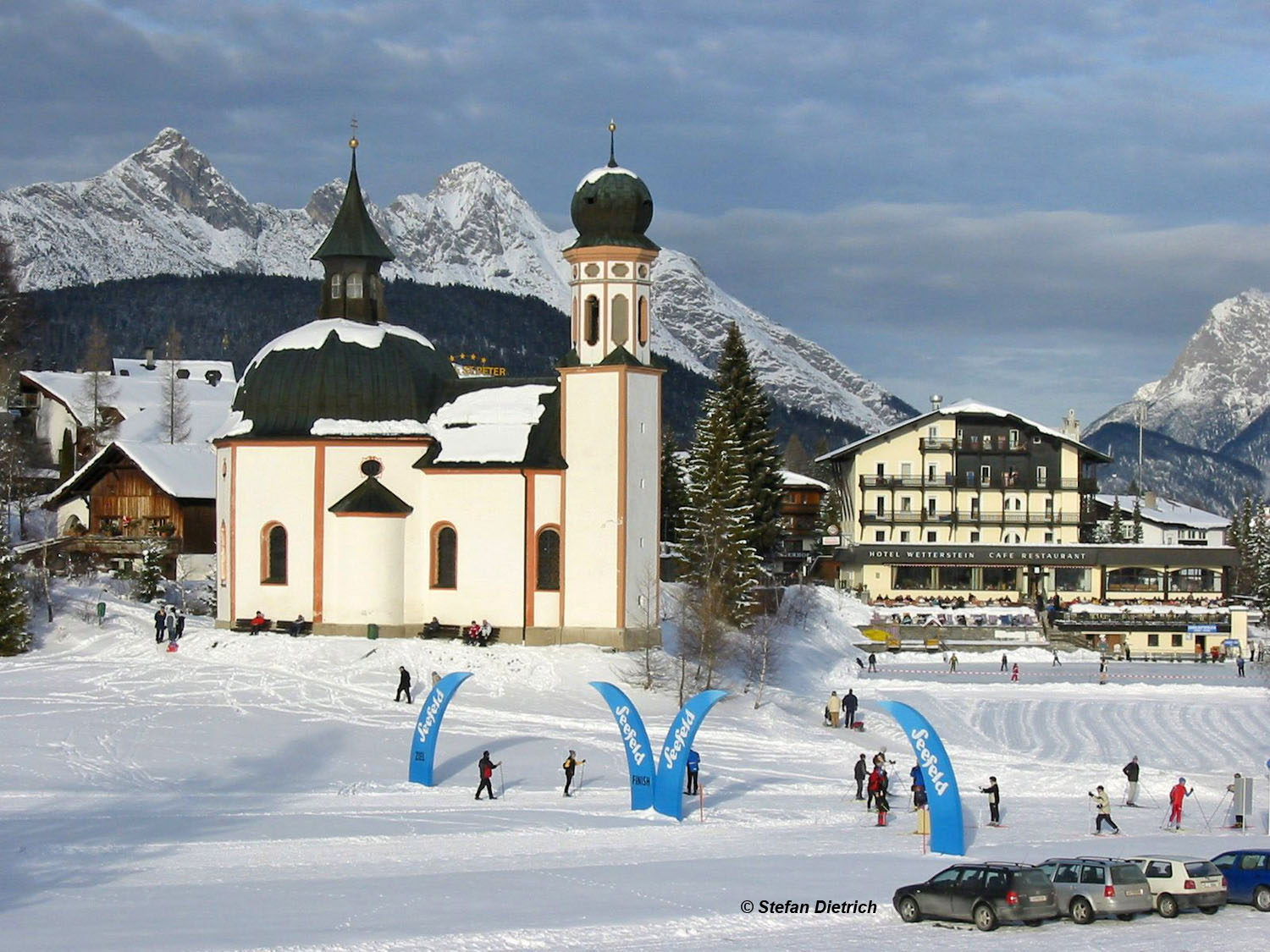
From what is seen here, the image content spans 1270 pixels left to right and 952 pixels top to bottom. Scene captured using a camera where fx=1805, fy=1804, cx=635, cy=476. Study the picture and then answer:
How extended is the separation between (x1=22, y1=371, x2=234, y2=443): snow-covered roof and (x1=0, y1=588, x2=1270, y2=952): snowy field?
36.6 meters

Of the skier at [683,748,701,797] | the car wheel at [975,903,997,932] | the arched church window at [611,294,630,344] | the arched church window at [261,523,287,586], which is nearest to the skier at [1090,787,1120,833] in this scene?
the skier at [683,748,701,797]

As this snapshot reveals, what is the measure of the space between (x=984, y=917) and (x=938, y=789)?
6.53 metres

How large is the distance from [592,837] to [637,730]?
3321 mm

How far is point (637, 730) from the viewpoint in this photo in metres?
33.1

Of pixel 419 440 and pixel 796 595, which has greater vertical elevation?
pixel 419 440

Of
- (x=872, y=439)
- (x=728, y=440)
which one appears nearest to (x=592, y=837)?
(x=728, y=440)

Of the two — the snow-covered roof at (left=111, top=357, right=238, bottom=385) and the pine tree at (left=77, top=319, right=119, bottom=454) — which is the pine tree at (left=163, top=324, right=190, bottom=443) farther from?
the snow-covered roof at (left=111, top=357, right=238, bottom=385)

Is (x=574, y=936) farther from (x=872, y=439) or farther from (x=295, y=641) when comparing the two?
(x=872, y=439)

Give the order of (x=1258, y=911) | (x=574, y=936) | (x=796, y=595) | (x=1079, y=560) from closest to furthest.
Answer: (x=574, y=936)
(x=1258, y=911)
(x=796, y=595)
(x=1079, y=560)

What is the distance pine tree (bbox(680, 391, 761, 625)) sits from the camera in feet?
201

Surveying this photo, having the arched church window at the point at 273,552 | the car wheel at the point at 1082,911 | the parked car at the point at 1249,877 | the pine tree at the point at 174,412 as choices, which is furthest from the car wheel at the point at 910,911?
the pine tree at the point at 174,412

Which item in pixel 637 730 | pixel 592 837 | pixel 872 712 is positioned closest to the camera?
pixel 592 837

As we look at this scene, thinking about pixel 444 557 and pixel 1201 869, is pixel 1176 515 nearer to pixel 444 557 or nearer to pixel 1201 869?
pixel 444 557

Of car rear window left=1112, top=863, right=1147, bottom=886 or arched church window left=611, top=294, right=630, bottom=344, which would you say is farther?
arched church window left=611, top=294, right=630, bottom=344
